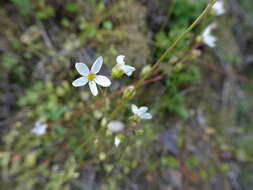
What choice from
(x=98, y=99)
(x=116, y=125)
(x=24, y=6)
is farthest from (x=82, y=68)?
(x=24, y=6)

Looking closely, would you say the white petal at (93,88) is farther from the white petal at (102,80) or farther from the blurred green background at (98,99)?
the blurred green background at (98,99)

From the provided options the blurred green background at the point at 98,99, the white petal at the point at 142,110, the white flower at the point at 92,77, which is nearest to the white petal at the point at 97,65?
the white flower at the point at 92,77

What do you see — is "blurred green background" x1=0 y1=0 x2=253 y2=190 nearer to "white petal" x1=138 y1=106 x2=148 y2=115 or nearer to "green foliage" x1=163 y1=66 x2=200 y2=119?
"green foliage" x1=163 y1=66 x2=200 y2=119

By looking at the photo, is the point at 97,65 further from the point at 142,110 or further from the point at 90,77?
the point at 142,110

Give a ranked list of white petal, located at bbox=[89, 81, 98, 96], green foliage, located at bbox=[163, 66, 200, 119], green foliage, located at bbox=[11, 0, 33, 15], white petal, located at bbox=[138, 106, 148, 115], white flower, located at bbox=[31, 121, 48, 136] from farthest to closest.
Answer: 1. green foliage, located at bbox=[163, 66, 200, 119]
2. green foliage, located at bbox=[11, 0, 33, 15]
3. white flower, located at bbox=[31, 121, 48, 136]
4. white petal, located at bbox=[138, 106, 148, 115]
5. white petal, located at bbox=[89, 81, 98, 96]

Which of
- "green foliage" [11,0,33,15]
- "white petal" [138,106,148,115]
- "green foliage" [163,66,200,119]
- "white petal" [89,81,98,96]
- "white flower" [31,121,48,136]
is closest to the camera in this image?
"white petal" [89,81,98,96]

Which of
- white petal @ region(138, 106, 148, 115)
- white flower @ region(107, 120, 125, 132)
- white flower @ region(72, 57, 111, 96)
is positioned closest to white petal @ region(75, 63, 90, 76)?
white flower @ region(72, 57, 111, 96)
